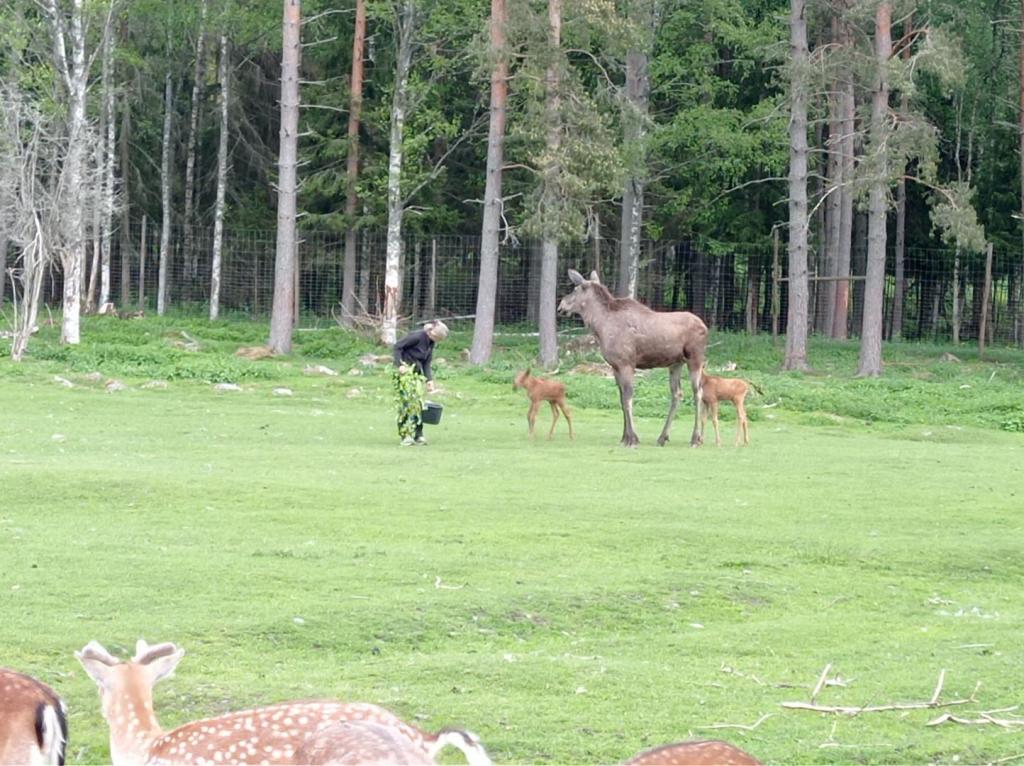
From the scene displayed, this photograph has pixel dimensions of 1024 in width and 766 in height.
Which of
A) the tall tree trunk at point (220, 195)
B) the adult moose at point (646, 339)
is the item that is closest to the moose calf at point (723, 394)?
the adult moose at point (646, 339)

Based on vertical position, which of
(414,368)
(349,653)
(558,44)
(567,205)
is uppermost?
(558,44)

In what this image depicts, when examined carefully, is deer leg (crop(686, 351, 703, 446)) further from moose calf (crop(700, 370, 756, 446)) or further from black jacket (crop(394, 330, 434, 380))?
black jacket (crop(394, 330, 434, 380))

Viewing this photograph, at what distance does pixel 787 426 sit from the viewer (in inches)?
1044

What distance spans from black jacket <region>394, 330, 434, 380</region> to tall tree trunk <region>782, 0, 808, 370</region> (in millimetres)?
15347

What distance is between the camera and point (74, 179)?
34188mm

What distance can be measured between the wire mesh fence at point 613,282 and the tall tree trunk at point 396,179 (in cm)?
558

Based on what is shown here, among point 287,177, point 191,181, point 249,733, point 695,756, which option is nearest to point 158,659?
point 249,733

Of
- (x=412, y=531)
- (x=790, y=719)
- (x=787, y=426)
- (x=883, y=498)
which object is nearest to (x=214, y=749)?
(x=790, y=719)

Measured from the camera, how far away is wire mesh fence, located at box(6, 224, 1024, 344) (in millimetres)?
45938

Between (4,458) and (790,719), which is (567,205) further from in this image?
(790,719)

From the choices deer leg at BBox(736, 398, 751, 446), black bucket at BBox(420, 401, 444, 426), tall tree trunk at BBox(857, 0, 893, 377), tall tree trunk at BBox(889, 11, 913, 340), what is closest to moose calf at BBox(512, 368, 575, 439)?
black bucket at BBox(420, 401, 444, 426)

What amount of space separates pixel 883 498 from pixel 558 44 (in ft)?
60.9

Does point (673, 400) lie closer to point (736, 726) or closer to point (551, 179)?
point (551, 179)

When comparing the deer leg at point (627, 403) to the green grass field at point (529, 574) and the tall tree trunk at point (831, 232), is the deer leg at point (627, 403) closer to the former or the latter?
the green grass field at point (529, 574)
